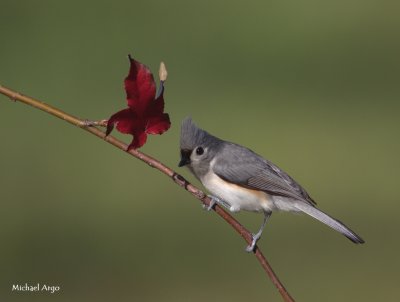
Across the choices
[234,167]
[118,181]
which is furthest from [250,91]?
[234,167]

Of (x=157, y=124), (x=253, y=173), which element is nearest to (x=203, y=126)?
(x=253, y=173)

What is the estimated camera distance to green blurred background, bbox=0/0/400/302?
6.18 meters

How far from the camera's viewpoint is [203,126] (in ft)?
28.6

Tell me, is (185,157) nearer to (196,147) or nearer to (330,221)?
(196,147)

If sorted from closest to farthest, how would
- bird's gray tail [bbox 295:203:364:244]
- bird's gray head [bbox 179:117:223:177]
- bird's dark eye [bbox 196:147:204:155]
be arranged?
bird's gray tail [bbox 295:203:364:244] < bird's gray head [bbox 179:117:223:177] < bird's dark eye [bbox 196:147:204:155]

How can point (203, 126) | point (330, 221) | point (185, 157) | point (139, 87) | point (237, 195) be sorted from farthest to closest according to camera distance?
point (203, 126) < point (237, 195) < point (185, 157) < point (330, 221) < point (139, 87)

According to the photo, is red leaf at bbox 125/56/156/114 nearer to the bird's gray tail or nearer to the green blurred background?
the bird's gray tail

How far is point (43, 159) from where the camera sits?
816 cm

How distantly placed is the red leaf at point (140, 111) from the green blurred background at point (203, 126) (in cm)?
371

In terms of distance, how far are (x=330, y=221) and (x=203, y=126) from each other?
5.79 metres

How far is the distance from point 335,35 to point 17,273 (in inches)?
303

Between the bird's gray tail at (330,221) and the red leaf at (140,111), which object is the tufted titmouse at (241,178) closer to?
the bird's gray tail at (330,221)

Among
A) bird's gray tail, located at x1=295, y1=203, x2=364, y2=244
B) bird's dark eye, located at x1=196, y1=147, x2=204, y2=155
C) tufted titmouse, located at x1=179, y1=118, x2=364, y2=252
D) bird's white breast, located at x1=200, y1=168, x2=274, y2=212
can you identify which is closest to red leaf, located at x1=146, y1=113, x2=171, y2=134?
bird's gray tail, located at x1=295, y1=203, x2=364, y2=244

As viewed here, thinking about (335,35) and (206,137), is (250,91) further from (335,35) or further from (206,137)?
(206,137)
